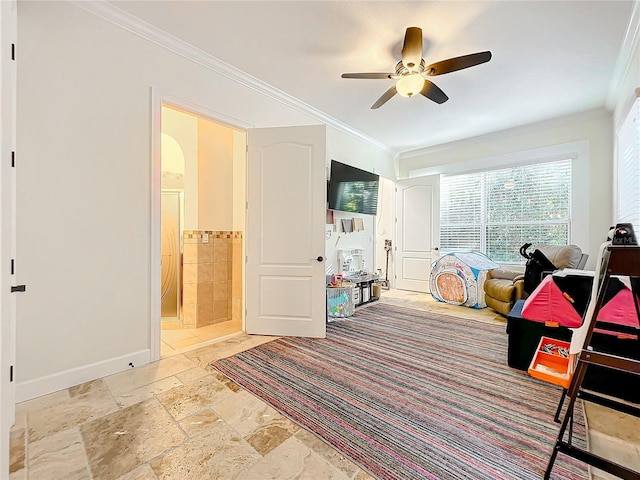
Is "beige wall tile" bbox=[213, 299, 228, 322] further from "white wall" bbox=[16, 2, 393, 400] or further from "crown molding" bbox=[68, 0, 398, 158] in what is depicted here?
"crown molding" bbox=[68, 0, 398, 158]

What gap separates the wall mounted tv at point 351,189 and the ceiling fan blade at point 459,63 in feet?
6.36

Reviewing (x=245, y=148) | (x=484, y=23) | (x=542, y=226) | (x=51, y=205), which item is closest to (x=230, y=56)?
(x=245, y=148)

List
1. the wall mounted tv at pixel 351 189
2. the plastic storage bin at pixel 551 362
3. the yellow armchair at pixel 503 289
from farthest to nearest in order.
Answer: the wall mounted tv at pixel 351 189 → the yellow armchair at pixel 503 289 → the plastic storage bin at pixel 551 362

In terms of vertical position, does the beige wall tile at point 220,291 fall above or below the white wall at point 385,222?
below

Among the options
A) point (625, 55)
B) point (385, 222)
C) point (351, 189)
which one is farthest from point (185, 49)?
point (385, 222)

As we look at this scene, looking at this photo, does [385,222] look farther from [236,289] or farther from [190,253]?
[190,253]

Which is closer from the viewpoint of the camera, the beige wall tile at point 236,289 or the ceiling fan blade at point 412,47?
the ceiling fan blade at point 412,47

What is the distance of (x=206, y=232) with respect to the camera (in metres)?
3.55

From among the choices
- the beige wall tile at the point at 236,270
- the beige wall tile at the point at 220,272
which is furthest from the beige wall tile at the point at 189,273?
the beige wall tile at the point at 236,270

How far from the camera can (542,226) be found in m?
4.35

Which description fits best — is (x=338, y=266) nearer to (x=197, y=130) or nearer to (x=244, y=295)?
(x=244, y=295)

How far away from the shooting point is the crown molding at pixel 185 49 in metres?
2.14

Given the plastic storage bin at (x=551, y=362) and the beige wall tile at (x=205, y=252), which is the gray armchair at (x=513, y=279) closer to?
the plastic storage bin at (x=551, y=362)

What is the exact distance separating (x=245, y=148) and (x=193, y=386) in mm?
2446
